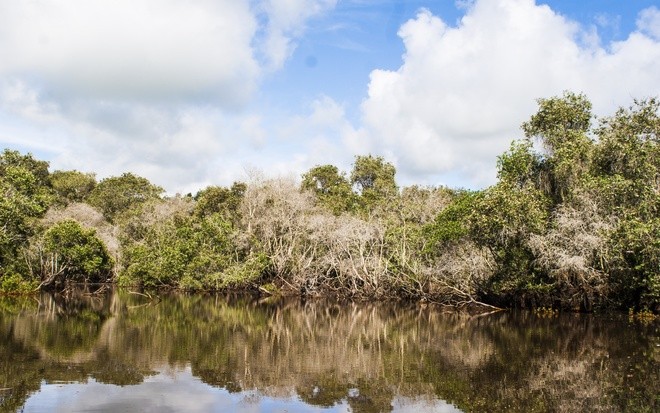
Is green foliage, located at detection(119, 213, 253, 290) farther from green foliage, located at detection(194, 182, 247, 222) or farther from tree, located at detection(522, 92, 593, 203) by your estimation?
tree, located at detection(522, 92, 593, 203)

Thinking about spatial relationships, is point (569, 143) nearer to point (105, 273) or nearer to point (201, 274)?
point (201, 274)

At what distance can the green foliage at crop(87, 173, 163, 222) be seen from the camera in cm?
7050

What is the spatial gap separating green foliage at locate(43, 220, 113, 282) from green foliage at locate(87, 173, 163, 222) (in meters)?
22.6

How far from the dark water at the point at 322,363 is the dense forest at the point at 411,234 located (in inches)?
159

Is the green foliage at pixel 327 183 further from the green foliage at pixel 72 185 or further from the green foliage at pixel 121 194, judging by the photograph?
the green foliage at pixel 72 185

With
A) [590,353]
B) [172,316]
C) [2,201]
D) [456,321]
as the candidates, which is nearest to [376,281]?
[456,321]

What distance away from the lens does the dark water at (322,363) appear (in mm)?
13867

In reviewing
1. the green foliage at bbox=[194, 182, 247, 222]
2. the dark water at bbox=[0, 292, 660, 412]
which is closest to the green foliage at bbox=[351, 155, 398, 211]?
the green foliage at bbox=[194, 182, 247, 222]

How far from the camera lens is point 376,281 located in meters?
45.4

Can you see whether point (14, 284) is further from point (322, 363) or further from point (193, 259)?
point (322, 363)

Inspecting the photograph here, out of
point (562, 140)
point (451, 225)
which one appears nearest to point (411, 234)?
point (451, 225)

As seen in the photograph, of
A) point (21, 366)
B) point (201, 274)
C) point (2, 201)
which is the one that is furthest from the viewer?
point (201, 274)

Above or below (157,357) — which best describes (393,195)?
above

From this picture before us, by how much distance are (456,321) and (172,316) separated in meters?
17.3
